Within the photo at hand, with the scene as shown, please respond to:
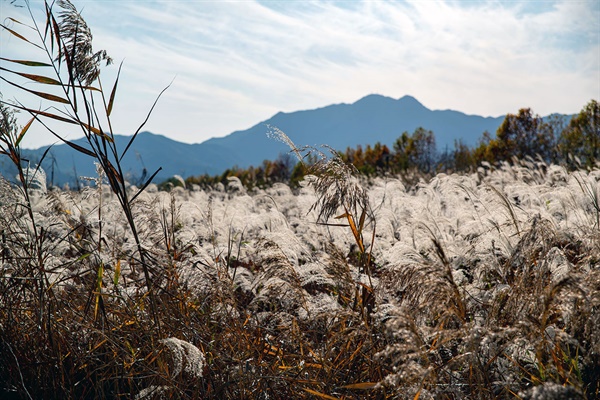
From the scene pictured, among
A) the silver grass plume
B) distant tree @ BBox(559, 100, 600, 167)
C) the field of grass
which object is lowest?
the field of grass

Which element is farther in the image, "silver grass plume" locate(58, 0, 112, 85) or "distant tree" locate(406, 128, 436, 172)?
"distant tree" locate(406, 128, 436, 172)

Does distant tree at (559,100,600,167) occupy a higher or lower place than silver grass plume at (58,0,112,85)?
higher

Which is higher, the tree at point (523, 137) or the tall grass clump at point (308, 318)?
the tree at point (523, 137)

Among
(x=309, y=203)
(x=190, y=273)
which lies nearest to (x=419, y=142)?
(x=309, y=203)

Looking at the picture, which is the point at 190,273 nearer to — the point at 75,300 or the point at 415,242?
the point at 75,300

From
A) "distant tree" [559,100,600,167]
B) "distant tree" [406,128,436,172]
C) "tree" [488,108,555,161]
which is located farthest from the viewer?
"distant tree" [406,128,436,172]

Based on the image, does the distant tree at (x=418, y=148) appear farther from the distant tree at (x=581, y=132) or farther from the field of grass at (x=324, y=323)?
the field of grass at (x=324, y=323)

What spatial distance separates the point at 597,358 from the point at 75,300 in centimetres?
314

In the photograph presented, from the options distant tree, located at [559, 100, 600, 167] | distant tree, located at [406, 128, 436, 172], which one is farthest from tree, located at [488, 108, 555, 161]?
distant tree, located at [406, 128, 436, 172]

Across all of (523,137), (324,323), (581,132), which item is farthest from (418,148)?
(324,323)

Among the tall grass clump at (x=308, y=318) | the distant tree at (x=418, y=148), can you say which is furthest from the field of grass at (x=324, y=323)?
the distant tree at (x=418, y=148)

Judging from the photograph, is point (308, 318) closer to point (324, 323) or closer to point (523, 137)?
point (324, 323)

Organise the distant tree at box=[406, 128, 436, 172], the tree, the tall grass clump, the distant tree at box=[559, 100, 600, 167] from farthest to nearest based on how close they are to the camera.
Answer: the distant tree at box=[406, 128, 436, 172] < the tree < the distant tree at box=[559, 100, 600, 167] < the tall grass clump

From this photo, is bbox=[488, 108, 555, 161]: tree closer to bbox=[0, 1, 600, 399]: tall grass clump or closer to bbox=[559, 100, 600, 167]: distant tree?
bbox=[559, 100, 600, 167]: distant tree
